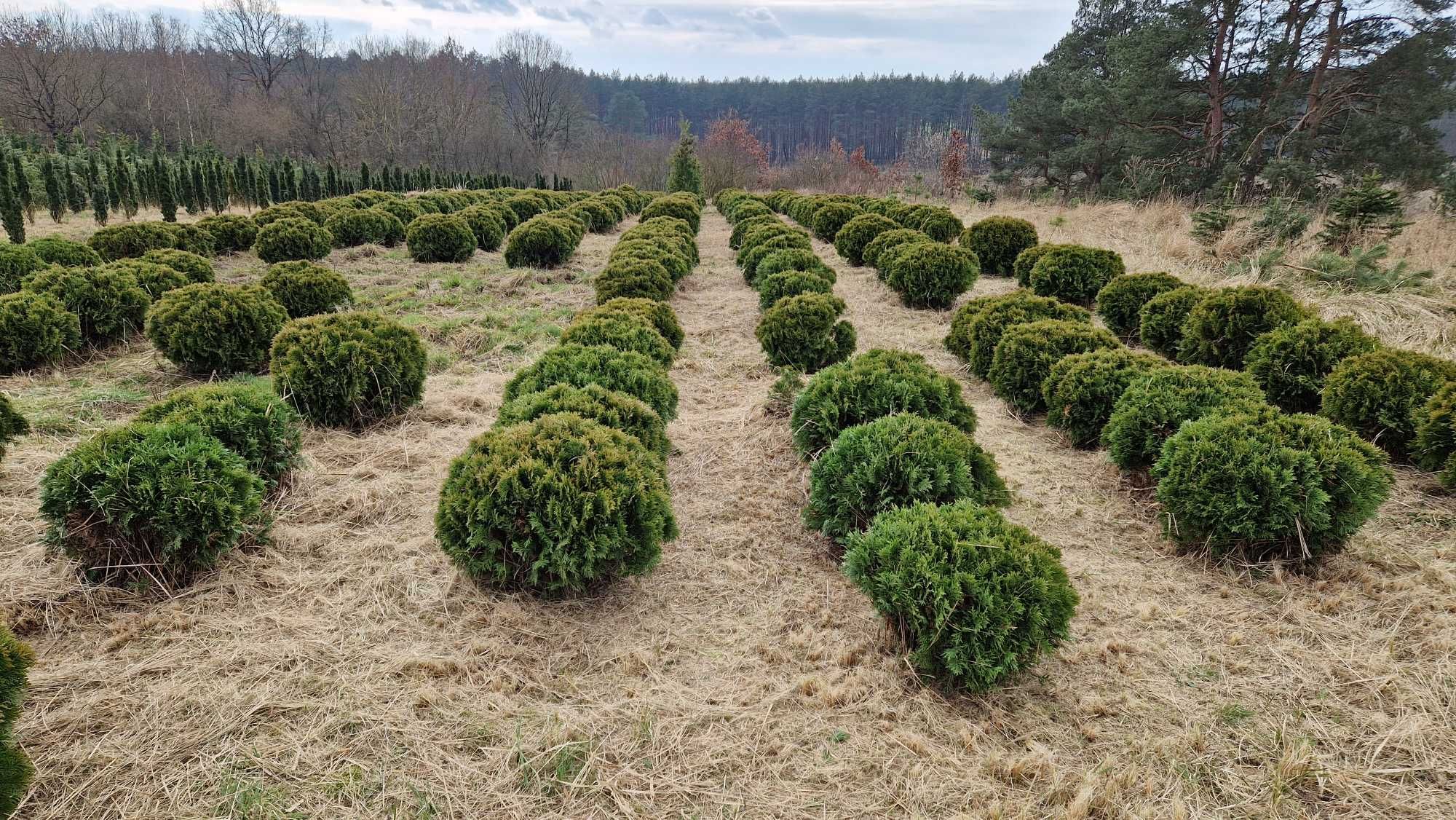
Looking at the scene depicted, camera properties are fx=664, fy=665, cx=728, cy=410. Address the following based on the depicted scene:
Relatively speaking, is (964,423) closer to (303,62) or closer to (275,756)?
(275,756)

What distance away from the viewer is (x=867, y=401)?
486 cm

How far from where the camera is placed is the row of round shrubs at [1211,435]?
153 inches

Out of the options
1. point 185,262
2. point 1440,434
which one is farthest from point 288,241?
point 1440,434

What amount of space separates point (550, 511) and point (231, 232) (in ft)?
48.4

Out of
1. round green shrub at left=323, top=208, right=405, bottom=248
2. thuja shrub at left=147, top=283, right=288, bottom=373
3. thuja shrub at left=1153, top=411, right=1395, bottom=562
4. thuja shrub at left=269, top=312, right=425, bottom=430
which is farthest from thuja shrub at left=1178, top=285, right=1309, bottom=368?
round green shrub at left=323, top=208, right=405, bottom=248

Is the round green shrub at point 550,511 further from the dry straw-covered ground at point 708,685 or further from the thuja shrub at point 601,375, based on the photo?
the thuja shrub at point 601,375

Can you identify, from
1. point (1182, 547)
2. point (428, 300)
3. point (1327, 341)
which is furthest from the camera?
point (428, 300)

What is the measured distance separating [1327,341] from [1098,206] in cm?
1609

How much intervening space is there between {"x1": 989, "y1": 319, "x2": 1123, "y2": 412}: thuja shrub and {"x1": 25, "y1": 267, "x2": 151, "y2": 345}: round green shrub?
371 inches

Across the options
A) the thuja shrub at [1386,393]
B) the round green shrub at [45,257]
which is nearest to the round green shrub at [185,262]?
the round green shrub at [45,257]

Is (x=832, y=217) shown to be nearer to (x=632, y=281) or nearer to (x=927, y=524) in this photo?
(x=632, y=281)

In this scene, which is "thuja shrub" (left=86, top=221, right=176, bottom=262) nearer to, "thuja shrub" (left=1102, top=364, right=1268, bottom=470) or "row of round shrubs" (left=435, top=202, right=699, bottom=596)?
"row of round shrubs" (left=435, top=202, right=699, bottom=596)

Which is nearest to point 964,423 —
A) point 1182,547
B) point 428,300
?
point 1182,547

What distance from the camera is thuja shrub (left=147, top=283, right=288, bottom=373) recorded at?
21.4 ft
